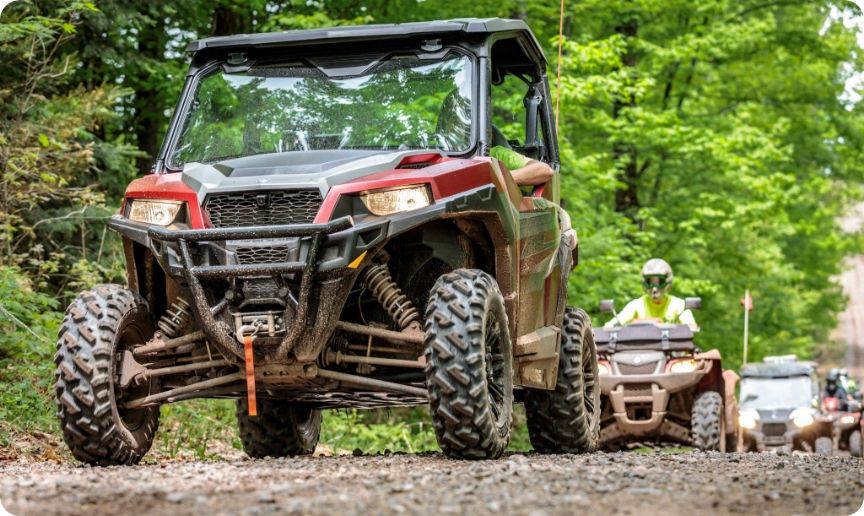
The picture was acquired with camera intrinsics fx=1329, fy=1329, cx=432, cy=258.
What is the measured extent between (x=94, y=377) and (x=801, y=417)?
57.7ft

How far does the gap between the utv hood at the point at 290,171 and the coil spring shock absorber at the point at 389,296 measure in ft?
2.01

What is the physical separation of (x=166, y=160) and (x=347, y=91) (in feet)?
4.14

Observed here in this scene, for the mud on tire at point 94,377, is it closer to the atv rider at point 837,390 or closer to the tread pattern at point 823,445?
the tread pattern at point 823,445

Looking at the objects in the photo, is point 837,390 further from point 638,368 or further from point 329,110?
Answer: point 329,110

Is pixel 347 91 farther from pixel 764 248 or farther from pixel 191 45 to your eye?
pixel 764 248

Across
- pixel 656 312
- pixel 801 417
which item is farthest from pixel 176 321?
pixel 801 417

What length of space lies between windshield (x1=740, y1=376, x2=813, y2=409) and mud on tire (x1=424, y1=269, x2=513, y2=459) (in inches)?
673

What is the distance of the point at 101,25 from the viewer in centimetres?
1574

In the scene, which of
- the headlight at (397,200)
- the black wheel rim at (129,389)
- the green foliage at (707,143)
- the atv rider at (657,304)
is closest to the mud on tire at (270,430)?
the black wheel rim at (129,389)

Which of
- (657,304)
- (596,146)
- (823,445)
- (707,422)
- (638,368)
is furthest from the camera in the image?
(596,146)

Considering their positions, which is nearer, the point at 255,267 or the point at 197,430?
the point at 255,267

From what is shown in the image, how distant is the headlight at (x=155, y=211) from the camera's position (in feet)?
25.3

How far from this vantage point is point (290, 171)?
25.0ft

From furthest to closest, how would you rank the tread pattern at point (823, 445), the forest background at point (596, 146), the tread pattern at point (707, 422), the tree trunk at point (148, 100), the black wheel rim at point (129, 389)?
the tread pattern at point (823, 445) < the tree trunk at point (148, 100) < the tread pattern at point (707, 422) < the forest background at point (596, 146) < the black wheel rim at point (129, 389)
